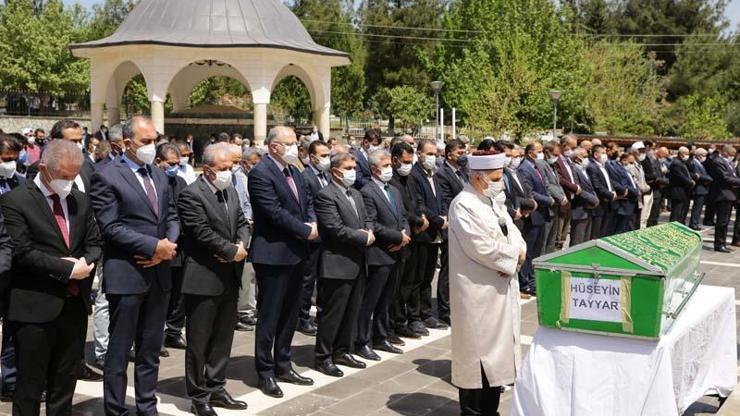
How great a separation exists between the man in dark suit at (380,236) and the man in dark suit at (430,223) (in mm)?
760

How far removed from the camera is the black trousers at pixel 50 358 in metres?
5.33

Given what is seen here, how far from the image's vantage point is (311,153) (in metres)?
8.55

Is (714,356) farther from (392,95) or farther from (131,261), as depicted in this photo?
(392,95)

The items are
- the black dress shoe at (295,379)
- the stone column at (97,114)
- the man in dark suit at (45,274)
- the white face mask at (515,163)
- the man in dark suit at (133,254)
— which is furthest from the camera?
the stone column at (97,114)

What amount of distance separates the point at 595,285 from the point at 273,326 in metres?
2.91

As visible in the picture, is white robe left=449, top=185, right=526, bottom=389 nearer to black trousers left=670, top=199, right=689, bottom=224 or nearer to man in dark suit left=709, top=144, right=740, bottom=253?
man in dark suit left=709, top=144, right=740, bottom=253

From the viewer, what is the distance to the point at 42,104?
5366 cm

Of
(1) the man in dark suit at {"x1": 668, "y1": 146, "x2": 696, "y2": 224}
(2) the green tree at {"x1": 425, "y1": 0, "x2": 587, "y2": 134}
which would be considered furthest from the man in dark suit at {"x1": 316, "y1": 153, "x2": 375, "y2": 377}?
(2) the green tree at {"x1": 425, "y1": 0, "x2": 587, "y2": 134}

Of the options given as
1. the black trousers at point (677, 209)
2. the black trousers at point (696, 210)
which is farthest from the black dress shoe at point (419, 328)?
the black trousers at point (696, 210)

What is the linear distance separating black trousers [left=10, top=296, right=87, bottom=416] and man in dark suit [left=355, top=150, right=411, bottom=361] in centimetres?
305

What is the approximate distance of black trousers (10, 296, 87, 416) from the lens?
5.33 meters

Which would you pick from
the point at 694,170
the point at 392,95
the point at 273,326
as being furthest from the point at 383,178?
the point at 392,95

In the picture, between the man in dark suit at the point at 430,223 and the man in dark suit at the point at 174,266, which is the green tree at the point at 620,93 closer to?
the man in dark suit at the point at 430,223

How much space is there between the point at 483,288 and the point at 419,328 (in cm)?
317
